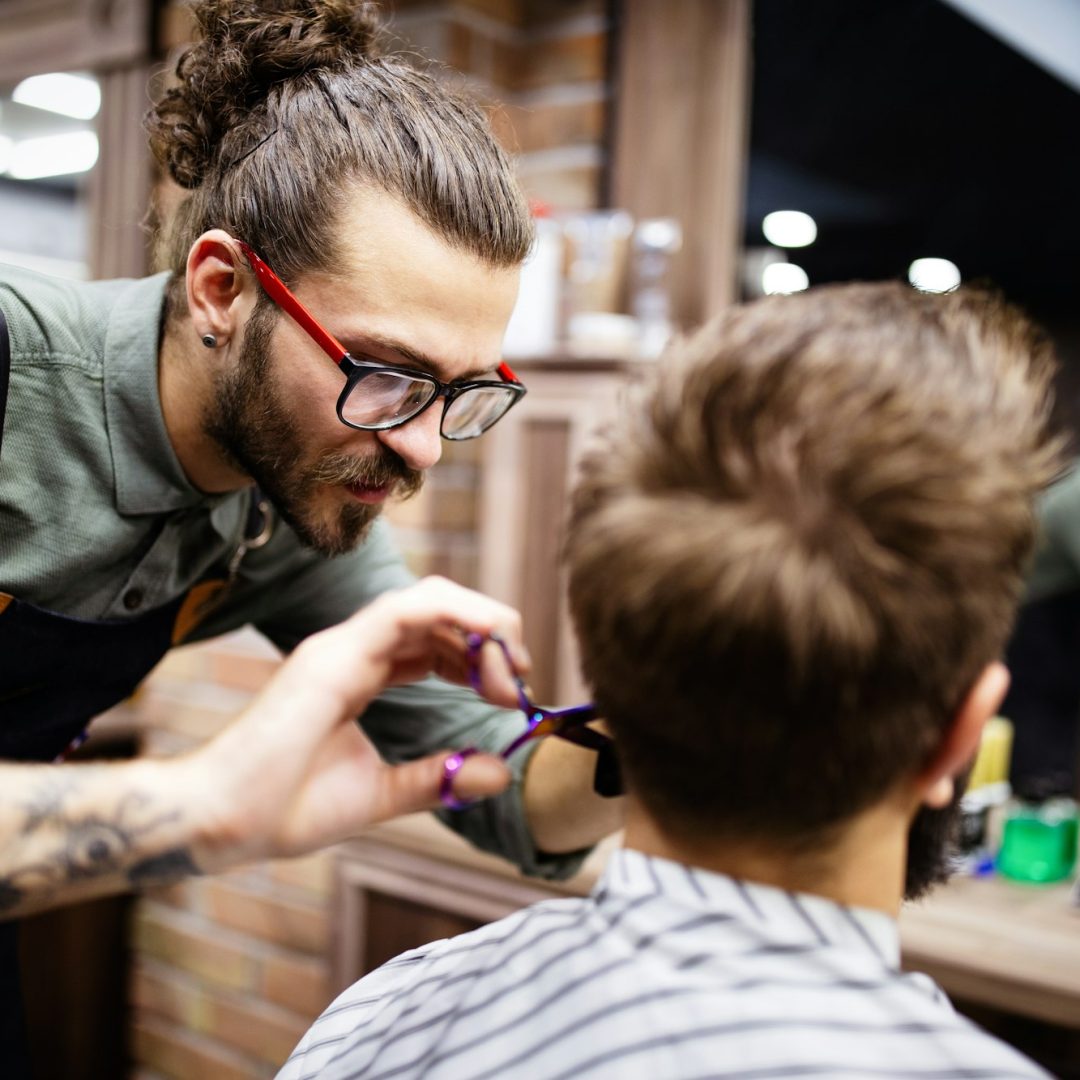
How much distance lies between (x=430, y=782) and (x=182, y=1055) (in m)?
2.06

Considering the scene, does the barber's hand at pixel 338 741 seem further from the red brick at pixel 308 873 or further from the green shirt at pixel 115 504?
the red brick at pixel 308 873

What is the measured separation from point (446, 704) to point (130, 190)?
1.73m

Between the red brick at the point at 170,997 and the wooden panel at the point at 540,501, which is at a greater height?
the wooden panel at the point at 540,501

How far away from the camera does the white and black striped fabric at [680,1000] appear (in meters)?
0.64

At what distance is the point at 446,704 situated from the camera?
132cm

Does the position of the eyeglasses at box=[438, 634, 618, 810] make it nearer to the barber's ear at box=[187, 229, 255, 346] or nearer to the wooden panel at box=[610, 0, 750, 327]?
the barber's ear at box=[187, 229, 255, 346]

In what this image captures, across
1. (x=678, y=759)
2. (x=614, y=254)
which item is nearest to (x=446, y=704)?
(x=678, y=759)

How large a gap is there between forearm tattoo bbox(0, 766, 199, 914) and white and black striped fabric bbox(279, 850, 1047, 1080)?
201 mm

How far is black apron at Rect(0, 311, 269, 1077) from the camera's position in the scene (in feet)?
3.93

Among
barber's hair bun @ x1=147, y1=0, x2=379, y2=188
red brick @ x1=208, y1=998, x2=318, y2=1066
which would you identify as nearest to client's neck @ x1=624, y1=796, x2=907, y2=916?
barber's hair bun @ x1=147, y1=0, x2=379, y2=188

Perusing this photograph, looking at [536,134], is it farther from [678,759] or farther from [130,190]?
[678,759]

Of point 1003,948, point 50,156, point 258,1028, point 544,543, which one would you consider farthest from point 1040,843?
point 50,156

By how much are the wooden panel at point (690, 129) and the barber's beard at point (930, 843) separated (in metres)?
1.39

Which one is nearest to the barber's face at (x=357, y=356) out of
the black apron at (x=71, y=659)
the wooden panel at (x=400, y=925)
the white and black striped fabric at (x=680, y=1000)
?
the black apron at (x=71, y=659)
